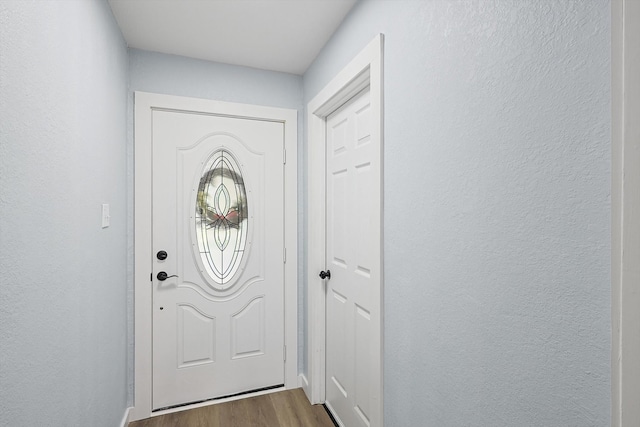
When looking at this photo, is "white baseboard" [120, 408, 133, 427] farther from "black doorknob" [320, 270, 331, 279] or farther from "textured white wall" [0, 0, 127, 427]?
"black doorknob" [320, 270, 331, 279]

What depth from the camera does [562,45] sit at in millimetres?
749

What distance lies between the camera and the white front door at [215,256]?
221cm

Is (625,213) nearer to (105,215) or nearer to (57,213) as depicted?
(57,213)

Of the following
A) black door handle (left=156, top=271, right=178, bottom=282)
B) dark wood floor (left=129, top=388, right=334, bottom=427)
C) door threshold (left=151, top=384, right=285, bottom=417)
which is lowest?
dark wood floor (left=129, top=388, right=334, bottom=427)

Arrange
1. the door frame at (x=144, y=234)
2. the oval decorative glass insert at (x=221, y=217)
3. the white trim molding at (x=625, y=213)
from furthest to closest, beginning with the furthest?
the oval decorative glass insert at (x=221, y=217)
the door frame at (x=144, y=234)
the white trim molding at (x=625, y=213)

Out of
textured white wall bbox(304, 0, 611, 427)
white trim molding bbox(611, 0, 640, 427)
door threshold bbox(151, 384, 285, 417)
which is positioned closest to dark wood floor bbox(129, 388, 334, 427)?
door threshold bbox(151, 384, 285, 417)

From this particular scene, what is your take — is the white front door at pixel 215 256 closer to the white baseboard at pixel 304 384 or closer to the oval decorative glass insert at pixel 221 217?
the oval decorative glass insert at pixel 221 217

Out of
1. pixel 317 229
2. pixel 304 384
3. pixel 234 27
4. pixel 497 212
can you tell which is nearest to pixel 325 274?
pixel 317 229

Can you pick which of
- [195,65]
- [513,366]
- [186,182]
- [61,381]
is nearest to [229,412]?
[61,381]

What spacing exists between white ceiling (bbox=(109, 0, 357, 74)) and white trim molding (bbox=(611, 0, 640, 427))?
1.33 metres

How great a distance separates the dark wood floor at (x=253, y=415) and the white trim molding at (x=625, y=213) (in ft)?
5.87

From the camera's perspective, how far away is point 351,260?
1900mm

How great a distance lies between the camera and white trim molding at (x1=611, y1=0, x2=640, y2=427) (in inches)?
24.2

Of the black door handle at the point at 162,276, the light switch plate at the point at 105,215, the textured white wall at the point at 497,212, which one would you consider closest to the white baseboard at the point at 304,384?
the textured white wall at the point at 497,212
